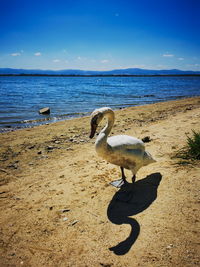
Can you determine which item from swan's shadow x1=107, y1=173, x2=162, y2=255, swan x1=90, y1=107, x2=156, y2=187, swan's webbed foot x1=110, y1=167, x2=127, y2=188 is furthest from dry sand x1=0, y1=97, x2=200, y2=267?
swan x1=90, y1=107, x2=156, y2=187

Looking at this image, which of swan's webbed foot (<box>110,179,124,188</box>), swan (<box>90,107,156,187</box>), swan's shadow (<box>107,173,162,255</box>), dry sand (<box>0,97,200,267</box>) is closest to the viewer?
dry sand (<box>0,97,200,267</box>)

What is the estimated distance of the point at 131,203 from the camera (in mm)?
3820

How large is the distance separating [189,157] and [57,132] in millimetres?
6591

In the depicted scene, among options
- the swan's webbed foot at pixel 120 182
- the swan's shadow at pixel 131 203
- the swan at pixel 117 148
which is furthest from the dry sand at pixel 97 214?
the swan at pixel 117 148

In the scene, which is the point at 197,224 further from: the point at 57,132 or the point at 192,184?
the point at 57,132

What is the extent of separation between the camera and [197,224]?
3014 millimetres

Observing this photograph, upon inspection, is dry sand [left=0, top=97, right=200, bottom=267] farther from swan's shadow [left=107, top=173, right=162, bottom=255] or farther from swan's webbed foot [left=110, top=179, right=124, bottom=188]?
swan's webbed foot [left=110, top=179, right=124, bottom=188]

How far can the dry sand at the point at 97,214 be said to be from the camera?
2775 mm

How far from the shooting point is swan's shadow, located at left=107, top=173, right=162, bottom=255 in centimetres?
296

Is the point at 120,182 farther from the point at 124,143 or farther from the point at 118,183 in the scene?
the point at 124,143

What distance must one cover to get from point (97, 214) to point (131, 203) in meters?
0.75

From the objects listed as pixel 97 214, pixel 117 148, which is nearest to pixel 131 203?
pixel 97 214

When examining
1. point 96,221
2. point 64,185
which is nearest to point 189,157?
point 96,221

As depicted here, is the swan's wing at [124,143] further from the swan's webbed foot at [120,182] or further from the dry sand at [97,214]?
the dry sand at [97,214]
